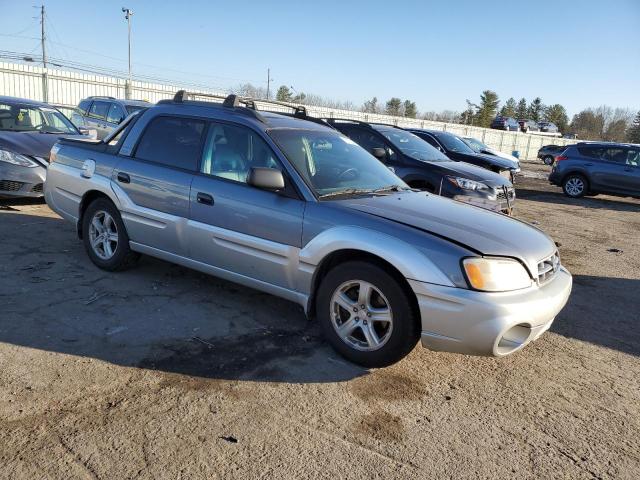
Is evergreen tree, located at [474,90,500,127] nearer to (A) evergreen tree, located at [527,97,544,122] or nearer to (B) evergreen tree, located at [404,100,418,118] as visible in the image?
(B) evergreen tree, located at [404,100,418,118]

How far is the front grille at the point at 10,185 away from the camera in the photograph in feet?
25.4

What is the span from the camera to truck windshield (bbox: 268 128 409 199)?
4172mm

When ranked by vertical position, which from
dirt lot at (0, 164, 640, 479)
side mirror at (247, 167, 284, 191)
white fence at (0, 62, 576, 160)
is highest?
white fence at (0, 62, 576, 160)

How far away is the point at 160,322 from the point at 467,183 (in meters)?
5.79

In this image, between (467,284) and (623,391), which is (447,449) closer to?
(467,284)

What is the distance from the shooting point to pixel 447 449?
284cm

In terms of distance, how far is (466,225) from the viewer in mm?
3775

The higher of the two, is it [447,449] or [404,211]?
[404,211]

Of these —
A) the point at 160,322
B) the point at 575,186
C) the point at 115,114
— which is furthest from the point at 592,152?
the point at 160,322

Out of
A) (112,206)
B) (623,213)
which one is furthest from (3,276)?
(623,213)

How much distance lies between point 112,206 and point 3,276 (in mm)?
1189

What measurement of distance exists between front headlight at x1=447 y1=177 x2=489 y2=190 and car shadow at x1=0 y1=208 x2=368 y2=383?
461 centimetres

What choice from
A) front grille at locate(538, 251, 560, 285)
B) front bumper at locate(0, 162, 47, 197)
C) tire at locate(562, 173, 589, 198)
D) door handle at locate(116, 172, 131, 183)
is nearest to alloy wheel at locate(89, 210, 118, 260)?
door handle at locate(116, 172, 131, 183)

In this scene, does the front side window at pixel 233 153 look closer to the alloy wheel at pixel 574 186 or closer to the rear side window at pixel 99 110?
the rear side window at pixel 99 110
